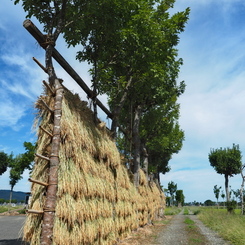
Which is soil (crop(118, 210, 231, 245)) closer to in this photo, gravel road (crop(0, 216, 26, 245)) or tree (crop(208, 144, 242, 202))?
gravel road (crop(0, 216, 26, 245))

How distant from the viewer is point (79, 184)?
5648 millimetres

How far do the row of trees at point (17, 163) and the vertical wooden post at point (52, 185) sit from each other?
17397 millimetres

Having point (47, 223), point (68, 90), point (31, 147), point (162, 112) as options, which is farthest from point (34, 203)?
point (31, 147)

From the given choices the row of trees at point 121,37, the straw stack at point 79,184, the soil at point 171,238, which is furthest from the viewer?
the soil at point 171,238

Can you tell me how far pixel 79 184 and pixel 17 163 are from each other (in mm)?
28785

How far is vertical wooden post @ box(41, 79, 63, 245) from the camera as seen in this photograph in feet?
15.8

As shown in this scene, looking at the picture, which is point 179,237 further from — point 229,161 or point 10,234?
point 229,161

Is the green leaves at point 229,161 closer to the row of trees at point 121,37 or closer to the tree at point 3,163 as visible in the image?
the row of trees at point 121,37

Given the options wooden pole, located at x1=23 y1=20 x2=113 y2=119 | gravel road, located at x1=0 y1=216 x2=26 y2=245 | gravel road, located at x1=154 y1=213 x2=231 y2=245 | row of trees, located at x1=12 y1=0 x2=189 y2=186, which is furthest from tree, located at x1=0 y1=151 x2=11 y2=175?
wooden pole, located at x1=23 y1=20 x2=113 y2=119

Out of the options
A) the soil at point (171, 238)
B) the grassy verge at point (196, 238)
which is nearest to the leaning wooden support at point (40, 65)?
the soil at point (171, 238)

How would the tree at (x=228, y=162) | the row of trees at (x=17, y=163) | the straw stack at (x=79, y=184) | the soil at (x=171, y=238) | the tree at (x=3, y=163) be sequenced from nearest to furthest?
the straw stack at (x=79, y=184), the soil at (x=171, y=238), the row of trees at (x=17, y=163), the tree at (x=228, y=162), the tree at (x=3, y=163)

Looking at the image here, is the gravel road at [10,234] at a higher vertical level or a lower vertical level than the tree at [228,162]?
lower

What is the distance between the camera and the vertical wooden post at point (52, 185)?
480cm

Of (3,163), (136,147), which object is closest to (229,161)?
(136,147)
